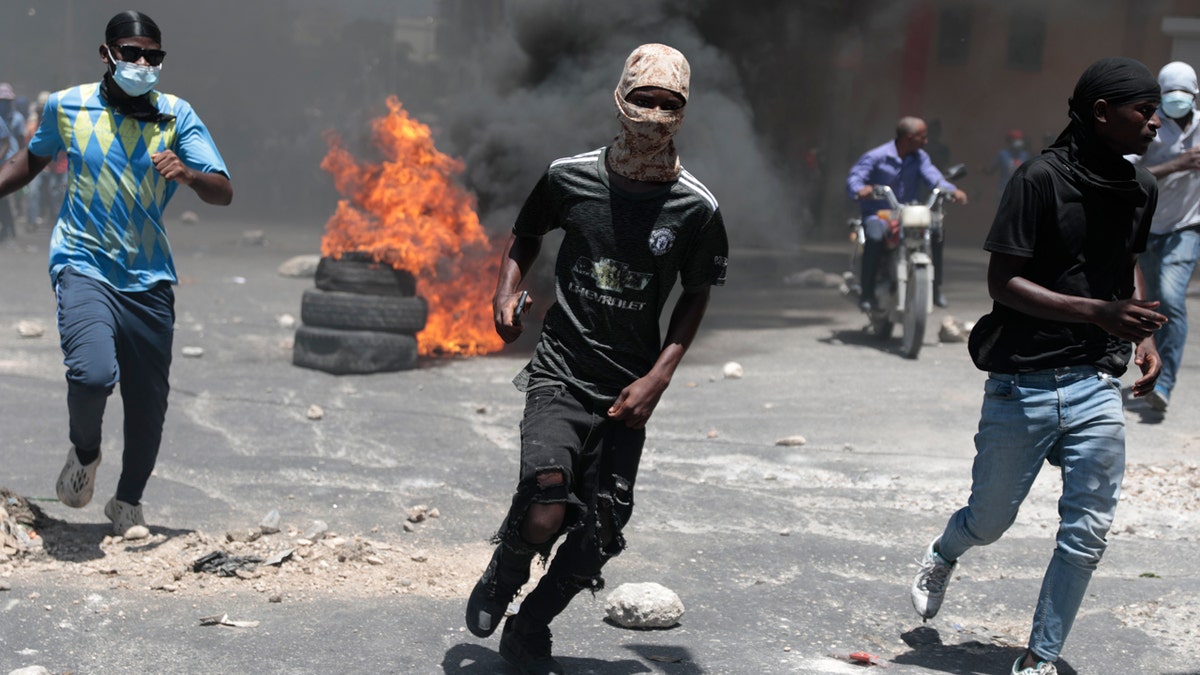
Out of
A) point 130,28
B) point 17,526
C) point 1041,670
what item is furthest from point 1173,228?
point 17,526

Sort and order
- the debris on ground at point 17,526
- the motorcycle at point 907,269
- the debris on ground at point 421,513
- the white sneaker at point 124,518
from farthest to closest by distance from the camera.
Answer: the motorcycle at point 907,269, the debris on ground at point 421,513, the white sneaker at point 124,518, the debris on ground at point 17,526

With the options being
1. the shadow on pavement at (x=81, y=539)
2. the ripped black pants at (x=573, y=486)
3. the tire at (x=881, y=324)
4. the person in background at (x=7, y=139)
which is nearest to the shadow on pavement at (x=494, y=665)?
the ripped black pants at (x=573, y=486)

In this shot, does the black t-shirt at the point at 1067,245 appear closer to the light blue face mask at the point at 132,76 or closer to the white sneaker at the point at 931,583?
the white sneaker at the point at 931,583

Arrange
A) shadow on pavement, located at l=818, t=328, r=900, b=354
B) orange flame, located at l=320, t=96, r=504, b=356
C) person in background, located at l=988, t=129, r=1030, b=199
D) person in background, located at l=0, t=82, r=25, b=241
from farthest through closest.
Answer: person in background, located at l=988, t=129, r=1030, b=199
person in background, located at l=0, t=82, r=25, b=241
shadow on pavement, located at l=818, t=328, r=900, b=354
orange flame, located at l=320, t=96, r=504, b=356

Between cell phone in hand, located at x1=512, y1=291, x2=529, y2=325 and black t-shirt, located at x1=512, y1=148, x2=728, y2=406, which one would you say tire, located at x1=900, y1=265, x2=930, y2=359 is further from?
cell phone in hand, located at x1=512, y1=291, x2=529, y2=325

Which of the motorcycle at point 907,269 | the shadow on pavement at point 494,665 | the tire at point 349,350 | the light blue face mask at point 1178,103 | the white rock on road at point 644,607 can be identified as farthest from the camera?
the motorcycle at point 907,269

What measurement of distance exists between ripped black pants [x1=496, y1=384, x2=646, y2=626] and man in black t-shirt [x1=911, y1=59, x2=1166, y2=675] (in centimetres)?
110

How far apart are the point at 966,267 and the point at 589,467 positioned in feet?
52.5

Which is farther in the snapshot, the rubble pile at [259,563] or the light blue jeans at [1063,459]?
the rubble pile at [259,563]

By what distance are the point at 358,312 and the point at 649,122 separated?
603 centimetres

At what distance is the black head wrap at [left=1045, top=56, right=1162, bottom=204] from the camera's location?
3.46 m

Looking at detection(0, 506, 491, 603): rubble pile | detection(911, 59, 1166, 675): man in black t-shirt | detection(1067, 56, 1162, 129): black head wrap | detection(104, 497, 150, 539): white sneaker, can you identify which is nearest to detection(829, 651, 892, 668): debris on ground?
detection(911, 59, 1166, 675): man in black t-shirt

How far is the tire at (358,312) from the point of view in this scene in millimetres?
9039

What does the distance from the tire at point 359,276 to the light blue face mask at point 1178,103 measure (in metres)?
5.21
